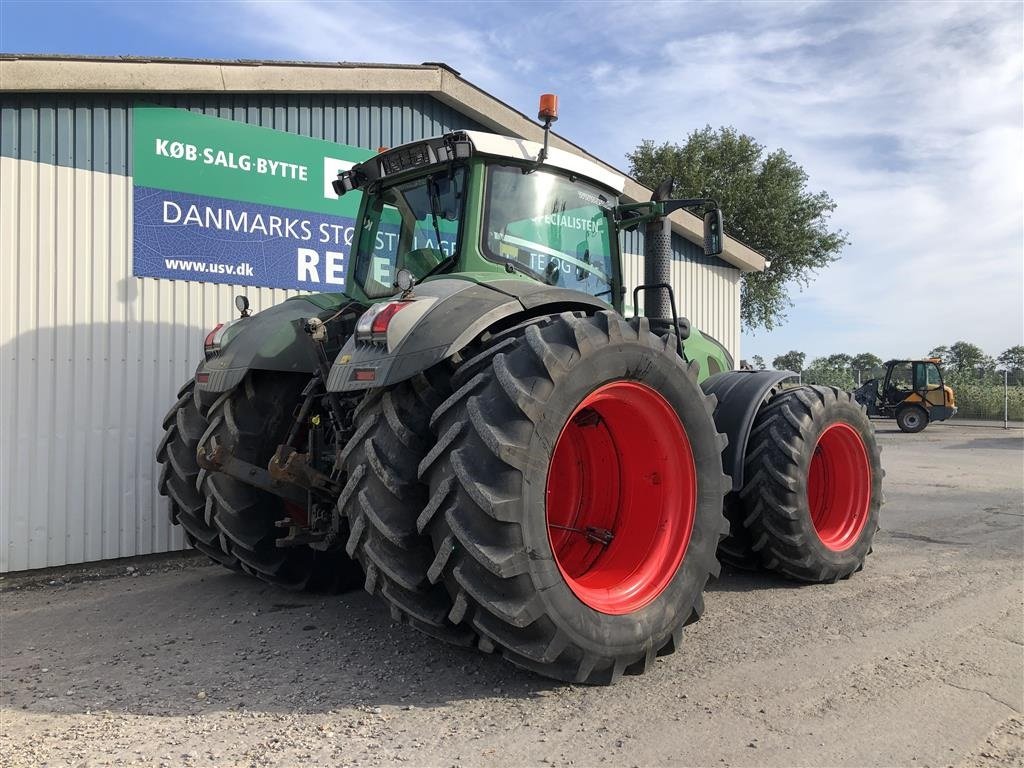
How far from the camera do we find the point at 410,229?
4496 mm

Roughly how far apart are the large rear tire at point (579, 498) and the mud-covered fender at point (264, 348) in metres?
1.63

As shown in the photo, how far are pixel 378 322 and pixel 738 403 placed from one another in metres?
2.77

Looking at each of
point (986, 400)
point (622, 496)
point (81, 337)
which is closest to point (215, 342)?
point (81, 337)

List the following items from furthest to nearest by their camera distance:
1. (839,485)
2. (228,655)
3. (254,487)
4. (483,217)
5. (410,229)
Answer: (839,485), (410,229), (254,487), (483,217), (228,655)

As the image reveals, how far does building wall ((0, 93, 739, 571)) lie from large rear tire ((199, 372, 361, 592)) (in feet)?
6.26

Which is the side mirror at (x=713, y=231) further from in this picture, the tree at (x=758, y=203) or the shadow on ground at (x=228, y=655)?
the tree at (x=758, y=203)

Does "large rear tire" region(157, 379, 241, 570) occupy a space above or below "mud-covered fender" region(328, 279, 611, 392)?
below

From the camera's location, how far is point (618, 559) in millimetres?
3648

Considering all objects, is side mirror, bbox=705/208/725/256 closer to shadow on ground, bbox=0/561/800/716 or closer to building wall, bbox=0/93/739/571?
shadow on ground, bbox=0/561/800/716

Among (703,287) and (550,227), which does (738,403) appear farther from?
(703,287)

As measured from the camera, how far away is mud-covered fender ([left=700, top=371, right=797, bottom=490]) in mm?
4711

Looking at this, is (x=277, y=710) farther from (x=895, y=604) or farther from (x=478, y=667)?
(x=895, y=604)

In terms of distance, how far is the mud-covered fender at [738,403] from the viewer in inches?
185

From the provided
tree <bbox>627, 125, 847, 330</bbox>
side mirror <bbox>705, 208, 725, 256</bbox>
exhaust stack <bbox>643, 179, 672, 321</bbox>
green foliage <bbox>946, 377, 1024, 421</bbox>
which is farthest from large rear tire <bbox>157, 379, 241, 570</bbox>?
green foliage <bbox>946, 377, 1024, 421</bbox>
